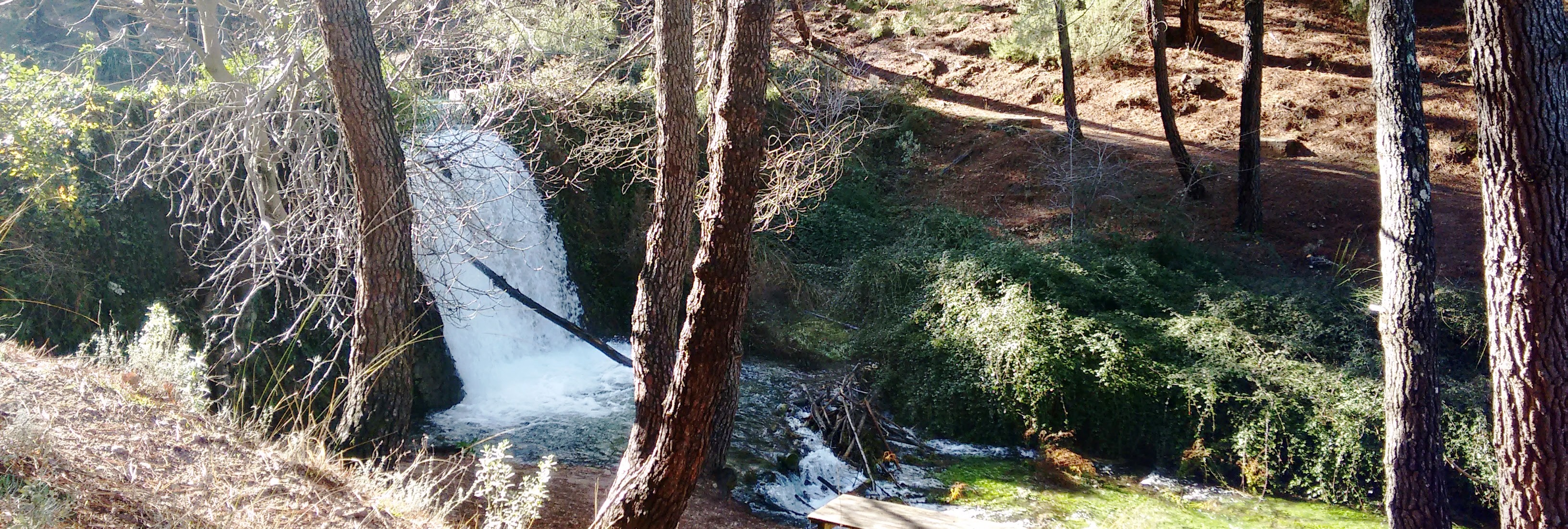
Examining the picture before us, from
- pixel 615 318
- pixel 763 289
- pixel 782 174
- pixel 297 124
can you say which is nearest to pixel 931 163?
pixel 763 289

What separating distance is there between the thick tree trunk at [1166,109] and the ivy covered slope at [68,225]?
12.5 m

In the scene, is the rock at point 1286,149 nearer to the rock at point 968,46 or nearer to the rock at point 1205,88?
the rock at point 1205,88

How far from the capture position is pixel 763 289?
1301cm

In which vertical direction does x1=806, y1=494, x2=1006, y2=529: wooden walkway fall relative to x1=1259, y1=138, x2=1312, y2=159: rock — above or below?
below

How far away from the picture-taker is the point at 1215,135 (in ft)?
48.6

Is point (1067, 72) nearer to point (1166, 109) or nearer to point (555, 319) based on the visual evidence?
point (1166, 109)

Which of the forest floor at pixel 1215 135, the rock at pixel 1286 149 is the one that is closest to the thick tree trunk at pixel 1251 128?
the forest floor at pixel 1215 135

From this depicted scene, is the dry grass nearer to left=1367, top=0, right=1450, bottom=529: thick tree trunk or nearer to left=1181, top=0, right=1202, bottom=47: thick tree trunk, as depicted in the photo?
left=1367, top=0, right=1450, bottom=529: thick tree trunk

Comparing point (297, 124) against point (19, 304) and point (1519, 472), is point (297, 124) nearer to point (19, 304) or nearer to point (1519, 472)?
point (19, 304)

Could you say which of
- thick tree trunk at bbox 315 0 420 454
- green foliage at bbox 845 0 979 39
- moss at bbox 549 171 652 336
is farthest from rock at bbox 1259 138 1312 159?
thick tree trunk at bbox 315 0 420 454

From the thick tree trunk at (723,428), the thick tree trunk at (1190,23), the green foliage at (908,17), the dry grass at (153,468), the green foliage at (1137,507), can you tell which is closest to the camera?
the dry grass at (153,468)

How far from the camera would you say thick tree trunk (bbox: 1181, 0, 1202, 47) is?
16.8 m

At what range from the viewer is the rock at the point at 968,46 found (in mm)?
19359

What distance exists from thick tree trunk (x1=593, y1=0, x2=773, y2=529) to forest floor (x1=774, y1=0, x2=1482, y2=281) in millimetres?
8112
